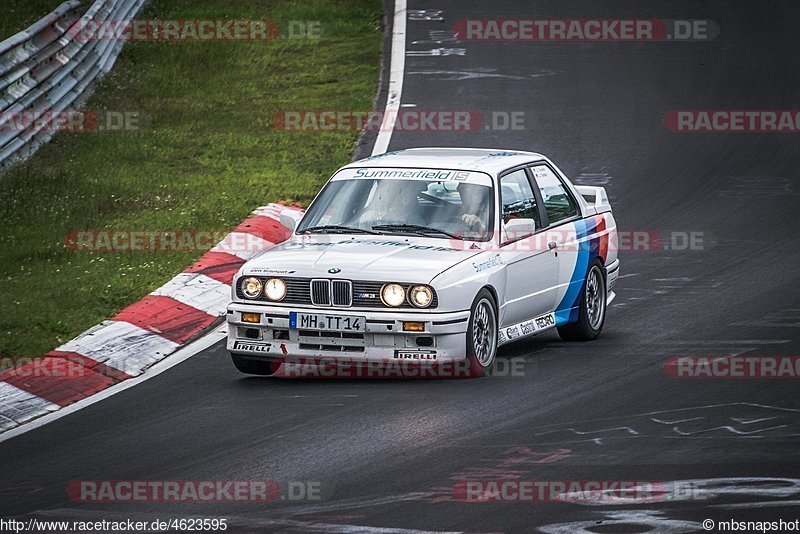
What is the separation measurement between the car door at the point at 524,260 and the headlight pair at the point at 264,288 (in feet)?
5.11

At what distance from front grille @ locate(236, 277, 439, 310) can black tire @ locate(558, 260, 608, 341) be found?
2.10m

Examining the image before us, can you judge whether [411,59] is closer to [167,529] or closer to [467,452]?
[467,452]

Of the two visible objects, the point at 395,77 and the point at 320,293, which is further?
the point at 395,77

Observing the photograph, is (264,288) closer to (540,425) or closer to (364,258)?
(364,258)

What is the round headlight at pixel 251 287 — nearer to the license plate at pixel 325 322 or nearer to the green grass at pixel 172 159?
the license plate at pixel 325 322

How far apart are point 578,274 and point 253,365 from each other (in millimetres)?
2715

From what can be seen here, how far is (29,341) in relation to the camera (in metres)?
10.3

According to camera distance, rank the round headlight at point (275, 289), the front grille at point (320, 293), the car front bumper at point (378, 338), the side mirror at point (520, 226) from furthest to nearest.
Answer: the side mirror at point (520, 226)
the round headlight at point (275, 289)
the front grille at point (320, 293)
the car front bumper at point (378, 338)

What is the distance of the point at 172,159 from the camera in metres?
16.9

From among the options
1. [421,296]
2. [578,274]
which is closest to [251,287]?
[421,296]

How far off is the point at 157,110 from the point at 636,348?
1013 cm

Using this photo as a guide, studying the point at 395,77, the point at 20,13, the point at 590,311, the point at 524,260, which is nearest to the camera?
the point at 524,260

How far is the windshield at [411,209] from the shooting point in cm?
1009

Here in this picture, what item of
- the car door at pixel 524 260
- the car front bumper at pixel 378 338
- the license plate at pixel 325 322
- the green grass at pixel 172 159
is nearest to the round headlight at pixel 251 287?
the car front bumper at pixel 378 338
